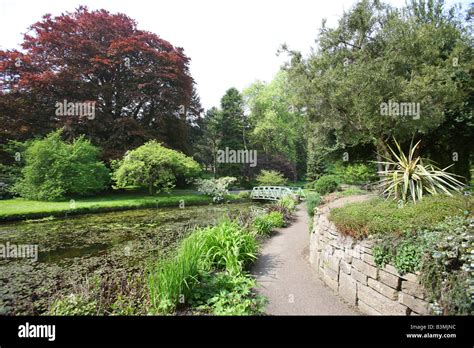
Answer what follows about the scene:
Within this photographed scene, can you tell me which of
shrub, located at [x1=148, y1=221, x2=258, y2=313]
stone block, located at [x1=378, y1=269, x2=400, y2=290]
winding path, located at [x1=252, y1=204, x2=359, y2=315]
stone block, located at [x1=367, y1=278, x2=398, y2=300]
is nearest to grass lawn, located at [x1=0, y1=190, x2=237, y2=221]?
shrub, located at [x1=148, y1=221, x2=258, y2=313]

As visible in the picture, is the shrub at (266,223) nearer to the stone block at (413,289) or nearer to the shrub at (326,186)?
the shrub at (326,186)

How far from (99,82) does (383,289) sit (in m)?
23.0

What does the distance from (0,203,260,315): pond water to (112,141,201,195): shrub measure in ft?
12.7

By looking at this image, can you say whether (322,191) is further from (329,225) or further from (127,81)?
(127,81)

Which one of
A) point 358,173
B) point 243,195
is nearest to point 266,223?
point 358,173

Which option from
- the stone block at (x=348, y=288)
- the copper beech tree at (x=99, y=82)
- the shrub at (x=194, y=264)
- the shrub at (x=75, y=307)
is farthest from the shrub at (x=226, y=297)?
the copper beech tree at (x=99, y=82)

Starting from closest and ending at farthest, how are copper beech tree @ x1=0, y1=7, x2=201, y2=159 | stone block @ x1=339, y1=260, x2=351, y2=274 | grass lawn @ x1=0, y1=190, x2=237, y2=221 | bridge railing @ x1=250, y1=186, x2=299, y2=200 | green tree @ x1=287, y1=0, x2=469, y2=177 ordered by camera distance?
1. stone block @ x1=339, y1=260, x2=351, y2=274
2. green tree @ x1=287, y1=0, x2=469, y2=177
3. grass lawn @ x1=0, y1=190, x2=237, y2=221
4. copper beech tree @ x1=0, y1=7, x2=201, y2=159
5. bridge railing @ x1=250, y1=186, x2=299, y2=200

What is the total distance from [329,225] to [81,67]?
67.5 feet

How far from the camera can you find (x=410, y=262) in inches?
108

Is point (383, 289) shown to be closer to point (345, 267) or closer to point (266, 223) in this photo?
point (345, 267)

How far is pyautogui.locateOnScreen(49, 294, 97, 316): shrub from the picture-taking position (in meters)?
2.91

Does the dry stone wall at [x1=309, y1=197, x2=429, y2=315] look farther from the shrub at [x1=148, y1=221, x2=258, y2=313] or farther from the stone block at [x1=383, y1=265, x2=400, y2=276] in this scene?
the shrub at [x1=148, y1=221, x2=258, y2=313]

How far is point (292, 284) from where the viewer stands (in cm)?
448
